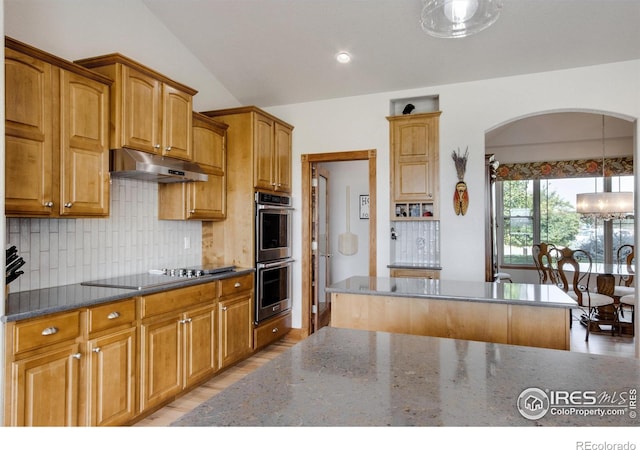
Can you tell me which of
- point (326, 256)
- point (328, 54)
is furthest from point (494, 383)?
point (326, 256)

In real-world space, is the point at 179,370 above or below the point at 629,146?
below

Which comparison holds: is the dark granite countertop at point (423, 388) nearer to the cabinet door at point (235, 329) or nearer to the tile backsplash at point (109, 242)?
the tile backsplash at point (109, 242)

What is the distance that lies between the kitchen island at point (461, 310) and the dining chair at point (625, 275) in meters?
2.64

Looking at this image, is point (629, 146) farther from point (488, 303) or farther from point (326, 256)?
point (488, 303)

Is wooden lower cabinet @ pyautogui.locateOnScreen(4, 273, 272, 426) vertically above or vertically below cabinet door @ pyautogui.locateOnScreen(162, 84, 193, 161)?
below

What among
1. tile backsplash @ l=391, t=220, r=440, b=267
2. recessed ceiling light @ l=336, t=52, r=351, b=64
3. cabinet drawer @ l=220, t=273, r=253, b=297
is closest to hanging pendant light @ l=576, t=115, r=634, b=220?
tile backsplash @ l=391, t=220, r=440, b=267

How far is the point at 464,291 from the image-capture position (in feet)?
7.57

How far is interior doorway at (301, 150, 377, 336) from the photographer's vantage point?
4.42 meters

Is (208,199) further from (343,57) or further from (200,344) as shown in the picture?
(343,57)

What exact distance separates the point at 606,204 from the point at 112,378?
5671 millimetres

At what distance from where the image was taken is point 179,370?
2.91 metres

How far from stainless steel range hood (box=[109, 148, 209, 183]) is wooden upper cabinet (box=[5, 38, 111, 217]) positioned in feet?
0.25

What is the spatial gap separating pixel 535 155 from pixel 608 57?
314 cm

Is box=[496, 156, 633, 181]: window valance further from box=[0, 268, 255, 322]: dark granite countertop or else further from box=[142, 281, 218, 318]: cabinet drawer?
box=[0, 268, 255, 322]: dark granite countertop
